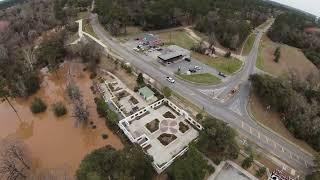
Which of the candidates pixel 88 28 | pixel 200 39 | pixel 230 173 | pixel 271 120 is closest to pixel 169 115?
pixel 230 173

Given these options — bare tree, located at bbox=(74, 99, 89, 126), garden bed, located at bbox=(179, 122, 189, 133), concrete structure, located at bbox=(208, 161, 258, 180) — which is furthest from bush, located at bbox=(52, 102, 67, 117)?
concrete structure, located at bbox=(208, 161, 258, 180)

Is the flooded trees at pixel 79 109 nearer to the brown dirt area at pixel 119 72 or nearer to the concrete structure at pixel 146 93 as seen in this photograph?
the brown dirt area at pixel 119 72

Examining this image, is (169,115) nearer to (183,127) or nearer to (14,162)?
(183,127)

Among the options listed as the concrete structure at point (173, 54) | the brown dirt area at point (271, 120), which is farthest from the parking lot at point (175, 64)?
the brown dirt area at point (271, 120)

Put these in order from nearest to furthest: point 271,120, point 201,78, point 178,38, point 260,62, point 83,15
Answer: point 271,120
point 201,78
point 260,62
point 178,38
point 83,15

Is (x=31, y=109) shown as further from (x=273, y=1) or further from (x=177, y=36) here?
(x=273, y=1)

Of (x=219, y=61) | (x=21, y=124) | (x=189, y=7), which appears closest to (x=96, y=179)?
(x=21, y=124)
